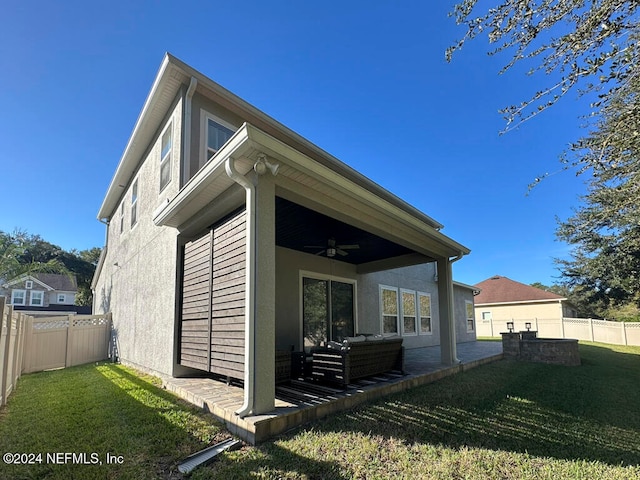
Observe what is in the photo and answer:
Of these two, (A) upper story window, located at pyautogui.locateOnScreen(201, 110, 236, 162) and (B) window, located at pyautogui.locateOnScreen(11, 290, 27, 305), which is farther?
(B) window, located at pyautogui.locateOnScreen(11, 290, 27, 305)

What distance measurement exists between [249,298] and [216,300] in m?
1.25

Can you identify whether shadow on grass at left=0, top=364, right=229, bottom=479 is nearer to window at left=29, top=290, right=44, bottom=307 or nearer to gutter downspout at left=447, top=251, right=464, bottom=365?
gutter downspout at left=447, top=251, right=464, bottom=365

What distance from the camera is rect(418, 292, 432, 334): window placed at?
13711 mm

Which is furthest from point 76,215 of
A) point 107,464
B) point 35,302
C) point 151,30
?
point 107,464

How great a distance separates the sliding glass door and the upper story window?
12.5ft

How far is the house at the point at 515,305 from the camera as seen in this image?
24.3m

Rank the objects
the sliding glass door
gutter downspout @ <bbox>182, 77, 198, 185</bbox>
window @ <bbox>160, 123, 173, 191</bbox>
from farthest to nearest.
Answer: the sliding glass door < window @ <bbox>160, 123, 173, 191</bbox> < gutter downspout @ <bbox>182, 77, 198, 185</bbox>

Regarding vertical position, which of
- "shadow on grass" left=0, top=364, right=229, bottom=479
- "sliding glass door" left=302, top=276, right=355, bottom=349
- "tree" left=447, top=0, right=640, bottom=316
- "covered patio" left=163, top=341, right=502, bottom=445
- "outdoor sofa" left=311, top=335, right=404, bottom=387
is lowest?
"shadow on grass" left=0, top=364, right=229, bottom=479

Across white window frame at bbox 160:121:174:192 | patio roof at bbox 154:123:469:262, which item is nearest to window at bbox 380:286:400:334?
patio roof at bbox 154:123:469:262

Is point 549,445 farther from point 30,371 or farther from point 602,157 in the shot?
point 30,371

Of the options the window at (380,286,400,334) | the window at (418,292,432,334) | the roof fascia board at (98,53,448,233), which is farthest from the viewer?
the window at (418,292,432,334)

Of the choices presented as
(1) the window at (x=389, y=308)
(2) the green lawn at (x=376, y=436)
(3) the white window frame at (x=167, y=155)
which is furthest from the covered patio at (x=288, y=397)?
(1) the window at (x=389, y=308)

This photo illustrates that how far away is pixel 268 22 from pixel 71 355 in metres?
10.6

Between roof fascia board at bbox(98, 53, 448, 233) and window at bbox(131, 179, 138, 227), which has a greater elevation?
roof fascia board at bbox(98, 53, 448, 233)
